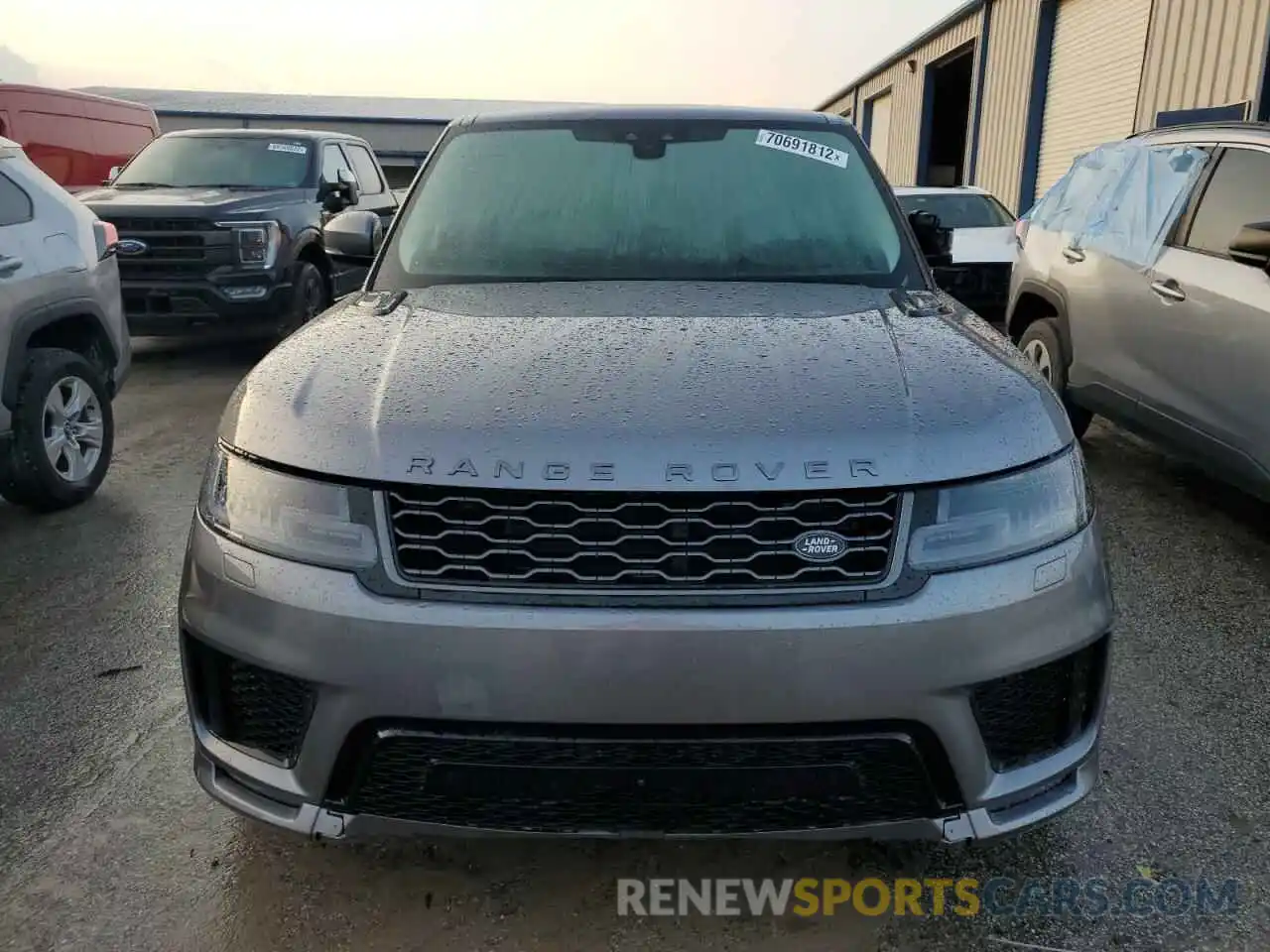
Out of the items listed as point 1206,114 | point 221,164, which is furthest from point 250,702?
point 1206,114

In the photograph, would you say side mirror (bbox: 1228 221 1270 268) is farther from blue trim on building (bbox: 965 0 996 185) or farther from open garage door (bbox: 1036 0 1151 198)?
blue trim on building (bbox: 965 0 996 185)

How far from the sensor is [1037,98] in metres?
14.5

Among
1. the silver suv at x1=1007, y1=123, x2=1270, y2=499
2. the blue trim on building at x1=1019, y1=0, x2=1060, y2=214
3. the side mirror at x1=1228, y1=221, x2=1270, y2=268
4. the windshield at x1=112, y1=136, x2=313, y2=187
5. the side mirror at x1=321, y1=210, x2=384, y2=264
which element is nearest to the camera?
the side mirror at x1=321, y1=210, x2=384, y2=264

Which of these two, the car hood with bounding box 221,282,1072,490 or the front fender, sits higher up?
the car hood with bounding box 221,282,1072,490

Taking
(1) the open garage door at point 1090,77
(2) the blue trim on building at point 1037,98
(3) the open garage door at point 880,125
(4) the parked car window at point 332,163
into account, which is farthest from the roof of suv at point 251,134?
(3) the open garage door at point 880,125

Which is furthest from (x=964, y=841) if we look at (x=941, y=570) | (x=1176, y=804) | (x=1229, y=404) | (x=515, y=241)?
(x=1229, y=404)

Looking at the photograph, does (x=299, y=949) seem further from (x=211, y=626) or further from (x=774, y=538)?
(x=774, y=538)

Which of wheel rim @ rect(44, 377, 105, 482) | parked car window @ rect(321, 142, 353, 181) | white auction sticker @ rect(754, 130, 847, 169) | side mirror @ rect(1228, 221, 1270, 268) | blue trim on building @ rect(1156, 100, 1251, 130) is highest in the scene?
white auction sticker @ rect(754, 130, 847, 169)

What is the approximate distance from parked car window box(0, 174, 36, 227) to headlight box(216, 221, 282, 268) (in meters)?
3.21

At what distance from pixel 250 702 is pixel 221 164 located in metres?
8.21

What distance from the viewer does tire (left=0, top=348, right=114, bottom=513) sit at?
14.5 feet

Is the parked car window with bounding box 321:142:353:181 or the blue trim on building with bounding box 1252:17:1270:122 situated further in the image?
the parked car window with bounding box 321:142:353:181

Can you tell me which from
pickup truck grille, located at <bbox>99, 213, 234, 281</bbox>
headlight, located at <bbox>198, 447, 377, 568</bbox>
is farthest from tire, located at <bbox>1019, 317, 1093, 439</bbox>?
pickup truck grille, located at <bbox>99, 213, 234, 281</bbox>

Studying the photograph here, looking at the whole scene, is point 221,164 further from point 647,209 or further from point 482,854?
point 482,854
